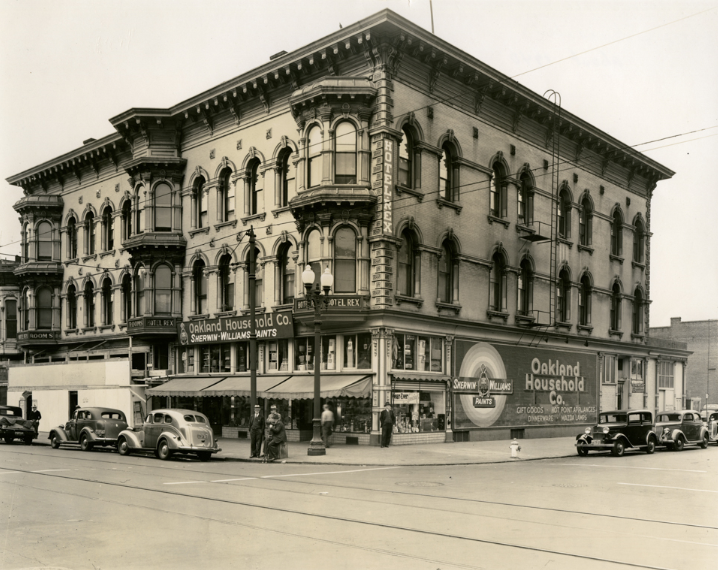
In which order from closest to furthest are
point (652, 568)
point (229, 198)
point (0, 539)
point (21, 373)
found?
1. point (652, 568)
2. point (0, 539)
3. point (229, 198)
4. point (21, 373)

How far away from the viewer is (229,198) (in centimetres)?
3416

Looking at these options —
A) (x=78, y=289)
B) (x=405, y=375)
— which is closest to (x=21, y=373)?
(x=78, y=289)

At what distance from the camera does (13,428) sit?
103 ft

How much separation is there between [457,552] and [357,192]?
19.6m

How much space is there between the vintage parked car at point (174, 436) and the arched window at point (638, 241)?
3039 centimetres

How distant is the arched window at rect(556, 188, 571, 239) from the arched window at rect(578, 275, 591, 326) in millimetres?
3059

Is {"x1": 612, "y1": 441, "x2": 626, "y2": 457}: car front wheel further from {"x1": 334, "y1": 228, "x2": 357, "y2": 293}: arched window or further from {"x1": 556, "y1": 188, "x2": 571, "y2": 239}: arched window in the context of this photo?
{"x1": 556, "y1": 188, "x2": 571, "y2": 239}: arched window

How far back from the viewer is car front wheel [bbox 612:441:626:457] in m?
25.5

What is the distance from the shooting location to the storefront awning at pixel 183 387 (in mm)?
33094

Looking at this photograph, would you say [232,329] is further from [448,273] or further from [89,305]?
[89,305]

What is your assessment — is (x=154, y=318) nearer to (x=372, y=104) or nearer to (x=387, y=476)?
(x=372, y=104)

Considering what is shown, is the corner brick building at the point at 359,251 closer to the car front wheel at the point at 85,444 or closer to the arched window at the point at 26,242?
the arched window at the point at 26,242

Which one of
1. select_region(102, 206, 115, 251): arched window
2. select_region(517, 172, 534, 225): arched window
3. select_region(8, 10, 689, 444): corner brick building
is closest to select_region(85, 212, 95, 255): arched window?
select_region(8, 10, 689, 444): corner brick building

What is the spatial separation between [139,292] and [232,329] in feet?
22.5
